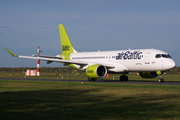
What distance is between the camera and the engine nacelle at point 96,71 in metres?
36.4

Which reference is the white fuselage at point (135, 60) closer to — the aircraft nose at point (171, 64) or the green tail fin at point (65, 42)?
the aircraft nose at point (171, 64)

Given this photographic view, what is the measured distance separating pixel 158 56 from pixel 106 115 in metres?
25.4

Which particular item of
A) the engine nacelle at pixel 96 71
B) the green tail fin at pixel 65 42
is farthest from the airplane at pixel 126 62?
the green tail fin at pixel 65 42

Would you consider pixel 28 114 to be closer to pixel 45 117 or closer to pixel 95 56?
pixel 45 117

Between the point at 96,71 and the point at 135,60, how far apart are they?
17.5 ft

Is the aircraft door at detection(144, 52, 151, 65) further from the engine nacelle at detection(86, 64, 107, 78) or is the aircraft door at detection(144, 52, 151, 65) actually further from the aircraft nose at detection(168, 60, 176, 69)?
the engine nacelle at detection(86, 64, 107, 78)

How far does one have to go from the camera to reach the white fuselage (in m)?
33.7

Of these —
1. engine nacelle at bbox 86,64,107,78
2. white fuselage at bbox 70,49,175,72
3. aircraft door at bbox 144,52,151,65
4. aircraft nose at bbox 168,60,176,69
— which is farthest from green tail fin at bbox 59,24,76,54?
aircraft nose at bbox 168,60,176,69

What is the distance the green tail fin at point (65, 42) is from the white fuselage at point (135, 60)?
7213 mm

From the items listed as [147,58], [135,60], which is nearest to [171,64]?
[147,58]

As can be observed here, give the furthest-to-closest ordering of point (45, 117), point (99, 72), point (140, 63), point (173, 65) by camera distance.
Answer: point (99, 72), point (140, 63), point (173, 65), point (45, 117)

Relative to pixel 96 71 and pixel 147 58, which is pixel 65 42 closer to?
pixel 96 71

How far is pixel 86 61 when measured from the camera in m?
44.1

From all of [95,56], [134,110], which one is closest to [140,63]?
[95,56]
